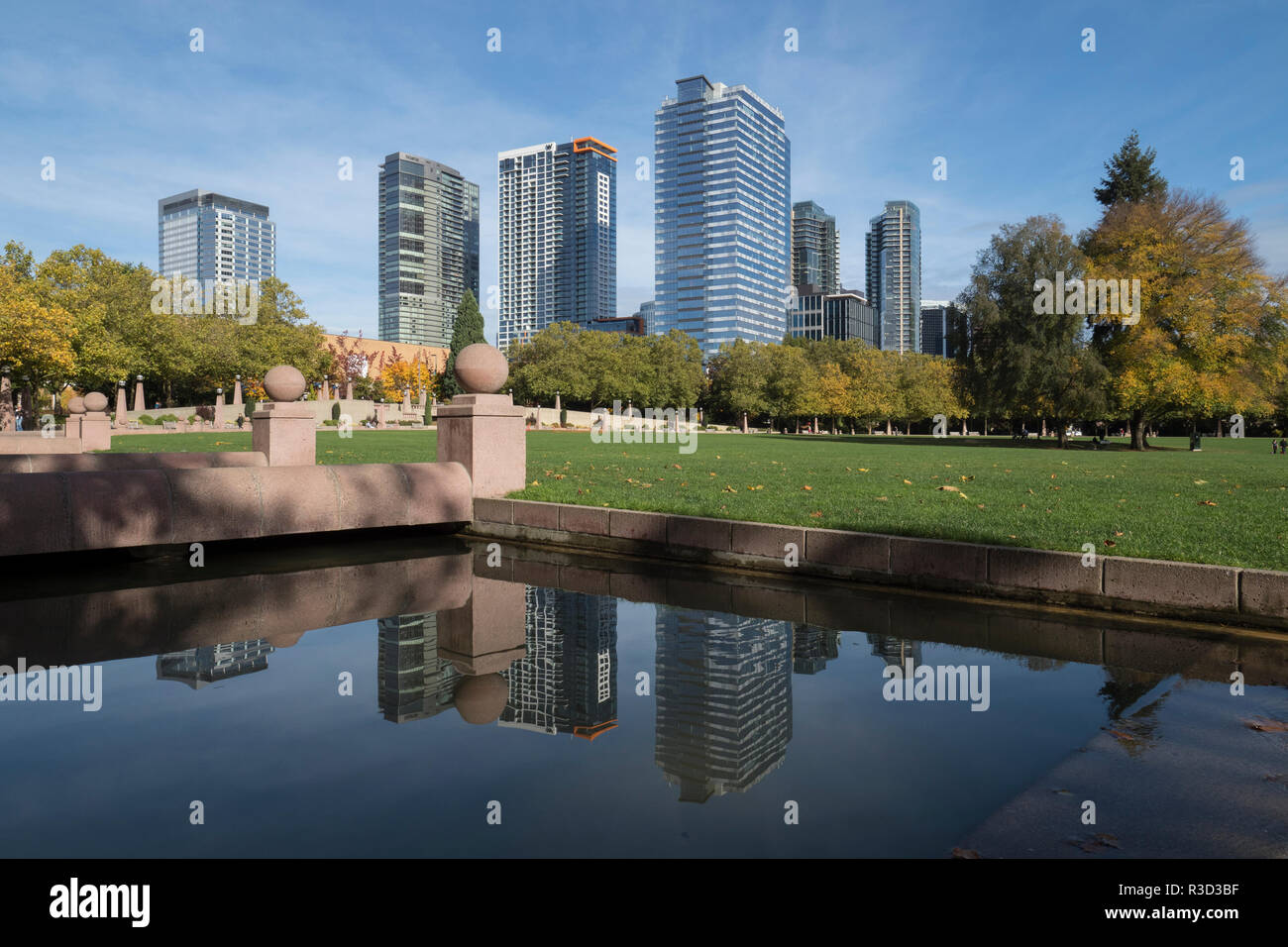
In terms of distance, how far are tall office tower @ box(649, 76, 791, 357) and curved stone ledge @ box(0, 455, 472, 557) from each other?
172731mm

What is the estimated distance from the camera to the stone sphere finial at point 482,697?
3.78m

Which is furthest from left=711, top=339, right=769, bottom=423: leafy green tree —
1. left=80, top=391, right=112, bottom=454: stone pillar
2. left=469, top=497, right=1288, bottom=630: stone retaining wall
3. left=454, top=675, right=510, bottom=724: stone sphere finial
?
left=454, top=675, right=510, bottom=724: stone sphere finial

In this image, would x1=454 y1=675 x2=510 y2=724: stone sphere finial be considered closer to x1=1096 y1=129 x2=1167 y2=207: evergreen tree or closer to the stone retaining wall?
the stone retaining wall

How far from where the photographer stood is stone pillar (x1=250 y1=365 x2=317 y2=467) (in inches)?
495

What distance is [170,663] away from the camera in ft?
14.9

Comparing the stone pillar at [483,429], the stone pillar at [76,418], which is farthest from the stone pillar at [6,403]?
the stone pillar at [483,429]

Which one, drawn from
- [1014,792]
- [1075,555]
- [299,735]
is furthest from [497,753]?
[1075,555]

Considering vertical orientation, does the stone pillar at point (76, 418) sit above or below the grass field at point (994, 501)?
above

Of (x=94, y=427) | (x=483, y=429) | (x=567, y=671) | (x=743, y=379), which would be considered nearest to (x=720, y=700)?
(x=567, y=671)

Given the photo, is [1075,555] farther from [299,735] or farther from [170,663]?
[170,663]

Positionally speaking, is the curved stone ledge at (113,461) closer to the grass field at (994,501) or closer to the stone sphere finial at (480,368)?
the grass field at (994,501)

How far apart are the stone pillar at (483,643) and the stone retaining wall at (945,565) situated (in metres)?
1.71

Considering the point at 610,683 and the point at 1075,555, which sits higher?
the point at 1075,555
